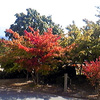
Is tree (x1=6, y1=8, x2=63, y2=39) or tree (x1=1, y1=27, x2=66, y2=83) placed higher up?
tree (x1=6, y1=8, x2=63, y2=39)

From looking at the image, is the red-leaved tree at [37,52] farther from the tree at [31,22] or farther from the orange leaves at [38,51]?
the tree at [31,22]

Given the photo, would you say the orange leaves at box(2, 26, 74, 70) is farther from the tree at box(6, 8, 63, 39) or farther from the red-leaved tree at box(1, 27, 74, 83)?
the tree at box(6, 8, 63, 39)

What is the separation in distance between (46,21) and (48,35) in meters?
13.0

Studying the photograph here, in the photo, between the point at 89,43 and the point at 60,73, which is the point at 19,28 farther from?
the point at 89,43

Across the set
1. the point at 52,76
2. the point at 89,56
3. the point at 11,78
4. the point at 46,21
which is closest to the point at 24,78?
the point at 11,78

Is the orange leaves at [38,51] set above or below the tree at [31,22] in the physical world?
Result: below

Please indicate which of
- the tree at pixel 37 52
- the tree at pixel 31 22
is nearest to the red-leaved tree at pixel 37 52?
the tree at pixel 37 52

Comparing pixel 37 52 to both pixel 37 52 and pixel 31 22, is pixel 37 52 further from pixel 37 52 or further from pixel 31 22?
pixel 31 22

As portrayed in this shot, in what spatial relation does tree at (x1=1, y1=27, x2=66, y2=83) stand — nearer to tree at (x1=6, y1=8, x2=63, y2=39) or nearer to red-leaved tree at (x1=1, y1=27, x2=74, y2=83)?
red-leaved tree at (x1=1, y1=27, x2=74, y2=83)

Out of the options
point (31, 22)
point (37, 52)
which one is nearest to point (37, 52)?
point (37, 52)

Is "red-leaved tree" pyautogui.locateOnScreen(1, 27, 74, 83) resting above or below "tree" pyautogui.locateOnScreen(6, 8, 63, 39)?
below

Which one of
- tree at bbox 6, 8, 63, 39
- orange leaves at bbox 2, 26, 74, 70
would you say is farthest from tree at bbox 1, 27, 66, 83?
tree at bbox 6, 8, 63, 39

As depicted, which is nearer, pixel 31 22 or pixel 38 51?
pixel 38 51

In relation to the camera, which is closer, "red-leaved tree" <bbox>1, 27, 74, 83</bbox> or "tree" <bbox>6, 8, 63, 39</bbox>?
"red-leaved tree" <bbox>1, 27, 74, 83</bbox>
